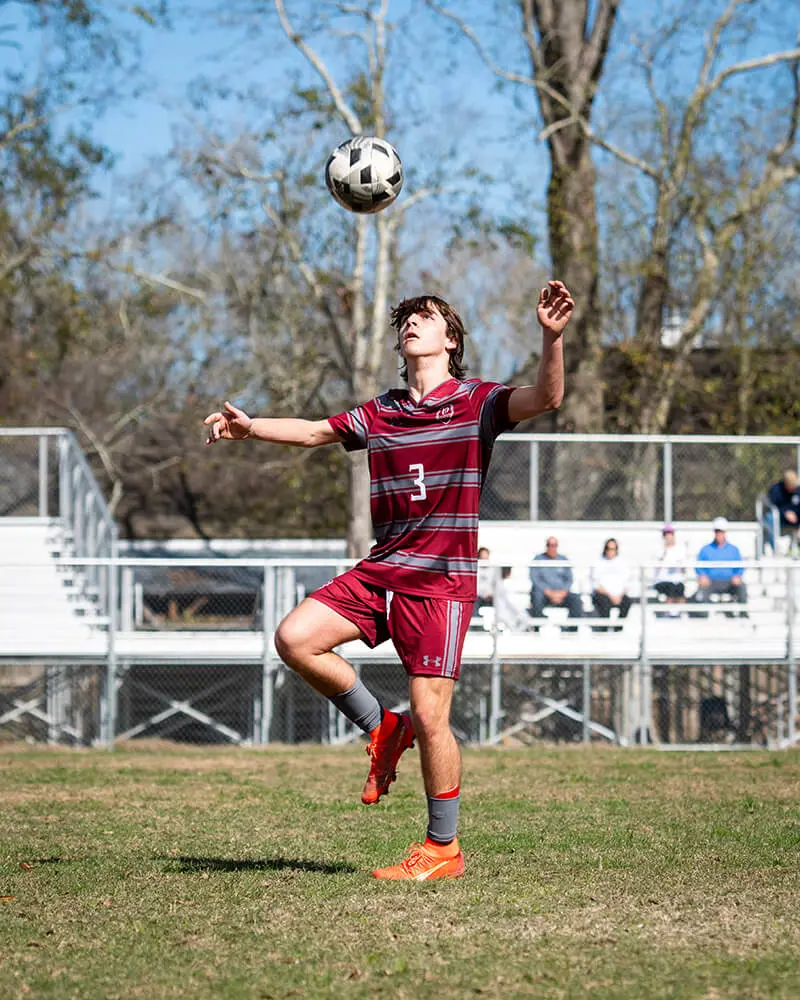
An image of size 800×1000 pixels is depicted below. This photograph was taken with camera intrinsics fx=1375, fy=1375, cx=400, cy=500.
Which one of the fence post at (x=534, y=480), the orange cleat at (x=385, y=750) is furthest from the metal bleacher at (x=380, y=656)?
the orange cleat at (x=385, y=750)

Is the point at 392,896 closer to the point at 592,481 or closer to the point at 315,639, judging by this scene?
the point at 315,639

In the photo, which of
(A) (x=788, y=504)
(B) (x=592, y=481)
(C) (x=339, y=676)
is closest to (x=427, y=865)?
(C) (x=339, y=676)

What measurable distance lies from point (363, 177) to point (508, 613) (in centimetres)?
776

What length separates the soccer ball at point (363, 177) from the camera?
6.91 meters

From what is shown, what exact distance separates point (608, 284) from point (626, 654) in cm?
1236

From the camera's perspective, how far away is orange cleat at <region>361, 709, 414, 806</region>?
5438mm

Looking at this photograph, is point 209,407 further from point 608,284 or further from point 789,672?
point 789,672

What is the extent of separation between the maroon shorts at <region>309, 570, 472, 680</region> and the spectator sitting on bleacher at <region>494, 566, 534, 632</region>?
8.49 metres

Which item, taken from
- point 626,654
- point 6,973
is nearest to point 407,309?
point 6,973

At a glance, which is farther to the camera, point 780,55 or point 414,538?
point 780,55

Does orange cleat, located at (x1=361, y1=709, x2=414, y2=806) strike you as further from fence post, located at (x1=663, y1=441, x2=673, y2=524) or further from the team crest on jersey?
fence post, located at (x1=663, y1=441, x2=673, y2=524)

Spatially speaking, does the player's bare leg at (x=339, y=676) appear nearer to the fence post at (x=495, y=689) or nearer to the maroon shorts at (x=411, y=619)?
the maroon shorts at (x=411, y=619)

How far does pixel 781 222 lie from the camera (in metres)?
25.1

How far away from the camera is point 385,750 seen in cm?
548
